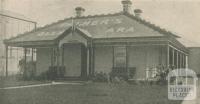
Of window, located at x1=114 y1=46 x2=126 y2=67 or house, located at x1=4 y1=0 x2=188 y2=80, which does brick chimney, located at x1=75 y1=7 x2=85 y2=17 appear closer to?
house, located at x1=4 y1=0 x2=188 y2=80

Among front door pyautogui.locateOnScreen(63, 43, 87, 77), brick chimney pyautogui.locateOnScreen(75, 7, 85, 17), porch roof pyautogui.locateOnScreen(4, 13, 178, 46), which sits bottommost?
front door pyautogui.locateOnScreen(63, 43, 87, 77)

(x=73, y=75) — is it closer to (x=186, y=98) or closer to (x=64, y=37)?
(x=64, y=37)

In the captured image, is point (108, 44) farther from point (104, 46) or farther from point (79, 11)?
point (79, 11)

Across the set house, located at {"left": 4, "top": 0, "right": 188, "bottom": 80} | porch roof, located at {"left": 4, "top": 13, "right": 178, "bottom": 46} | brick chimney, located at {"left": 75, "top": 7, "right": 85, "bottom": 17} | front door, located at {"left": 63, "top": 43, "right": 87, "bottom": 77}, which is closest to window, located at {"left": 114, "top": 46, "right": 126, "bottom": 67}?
house, located at {"left": 4, "top": 0, "right": 188, "bottom": 80}

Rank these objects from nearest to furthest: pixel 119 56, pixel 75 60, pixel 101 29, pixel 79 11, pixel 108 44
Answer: pixel 108 44, pixel 119 56, pixel 101 29, pixel 75 60, pixel 79 11

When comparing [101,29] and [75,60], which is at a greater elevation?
[101,29]

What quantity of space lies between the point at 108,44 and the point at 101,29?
138 cm

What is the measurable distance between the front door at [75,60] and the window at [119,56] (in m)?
1.75

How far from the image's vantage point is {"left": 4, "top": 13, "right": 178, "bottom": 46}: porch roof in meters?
18.0

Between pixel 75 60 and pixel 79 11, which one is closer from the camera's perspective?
pixel 75 60

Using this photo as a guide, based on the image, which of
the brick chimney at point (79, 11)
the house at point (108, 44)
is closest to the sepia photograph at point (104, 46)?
the house at point (108, 44)

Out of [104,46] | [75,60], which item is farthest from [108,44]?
[75,60]

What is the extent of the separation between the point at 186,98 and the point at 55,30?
12.7 m

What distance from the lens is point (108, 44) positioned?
1861 cm
